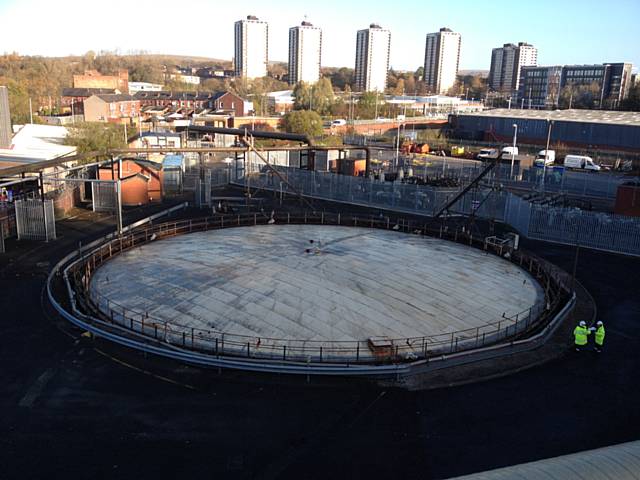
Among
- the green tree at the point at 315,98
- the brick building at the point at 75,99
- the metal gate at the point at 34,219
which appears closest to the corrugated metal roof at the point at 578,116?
the green tree at the point at 315,98

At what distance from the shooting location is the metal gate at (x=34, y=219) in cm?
3269

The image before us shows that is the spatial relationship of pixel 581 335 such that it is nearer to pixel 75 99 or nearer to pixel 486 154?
pixel 486 154

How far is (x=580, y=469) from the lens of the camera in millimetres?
9508

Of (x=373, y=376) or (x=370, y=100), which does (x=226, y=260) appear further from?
(x=370, y=100)

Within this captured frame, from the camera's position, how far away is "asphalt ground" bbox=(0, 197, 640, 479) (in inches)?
519

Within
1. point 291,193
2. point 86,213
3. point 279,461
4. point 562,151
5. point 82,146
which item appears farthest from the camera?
point 562,151

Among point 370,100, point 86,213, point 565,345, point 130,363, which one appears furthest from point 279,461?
point 370,100

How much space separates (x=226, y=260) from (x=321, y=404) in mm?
10692

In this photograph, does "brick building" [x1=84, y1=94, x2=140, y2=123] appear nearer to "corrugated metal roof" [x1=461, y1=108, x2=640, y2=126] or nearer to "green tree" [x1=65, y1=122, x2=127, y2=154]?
"green tree" [x1=65, y1=122, x2=127, y2=154]

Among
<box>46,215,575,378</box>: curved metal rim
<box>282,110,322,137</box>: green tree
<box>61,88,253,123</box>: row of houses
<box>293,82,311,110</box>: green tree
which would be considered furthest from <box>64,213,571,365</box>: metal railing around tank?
<box>293,82,311,110</box>: green tree

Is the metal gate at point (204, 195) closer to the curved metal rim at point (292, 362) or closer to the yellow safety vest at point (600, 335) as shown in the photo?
the curved metal rim at point (292, 362)

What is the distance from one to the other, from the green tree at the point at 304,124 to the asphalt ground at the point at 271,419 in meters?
71.5

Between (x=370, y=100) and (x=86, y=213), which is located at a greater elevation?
(x=370, y=100)

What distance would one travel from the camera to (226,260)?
25.0 metres
